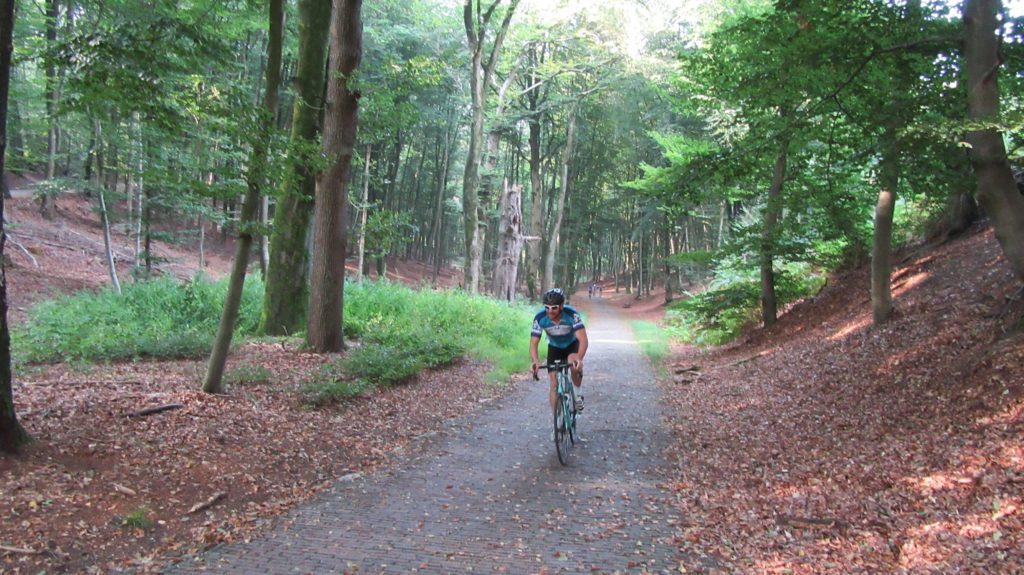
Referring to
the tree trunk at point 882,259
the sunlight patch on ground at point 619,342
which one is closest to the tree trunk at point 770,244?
the tree trunk at point 882,259

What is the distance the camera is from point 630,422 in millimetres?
8891

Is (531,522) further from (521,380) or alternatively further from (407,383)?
(521,380)

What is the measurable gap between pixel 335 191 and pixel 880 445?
9242 mm

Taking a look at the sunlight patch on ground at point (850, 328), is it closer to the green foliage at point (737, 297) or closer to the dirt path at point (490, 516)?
the green foliage at point (737, 297)

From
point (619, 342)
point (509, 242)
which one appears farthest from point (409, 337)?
point (509, 242)

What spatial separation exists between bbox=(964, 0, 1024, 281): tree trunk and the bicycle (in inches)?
189

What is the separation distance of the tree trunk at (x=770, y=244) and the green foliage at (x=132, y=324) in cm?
1157

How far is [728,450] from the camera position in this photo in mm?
7062

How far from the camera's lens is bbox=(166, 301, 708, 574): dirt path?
13.4 ft

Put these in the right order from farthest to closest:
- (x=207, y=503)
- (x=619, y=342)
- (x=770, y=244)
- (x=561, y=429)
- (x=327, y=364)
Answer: (x=619, y=342) → (x=770, y=244) → (x=327, y=364) → (x=561, y=429) → (x=207, y=503)

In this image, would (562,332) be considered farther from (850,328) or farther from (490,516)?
(850,328)

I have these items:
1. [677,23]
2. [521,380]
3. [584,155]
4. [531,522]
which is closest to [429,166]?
[584,155]

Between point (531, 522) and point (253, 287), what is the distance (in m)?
13.7

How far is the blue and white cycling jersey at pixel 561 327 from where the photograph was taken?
7.12 metres
